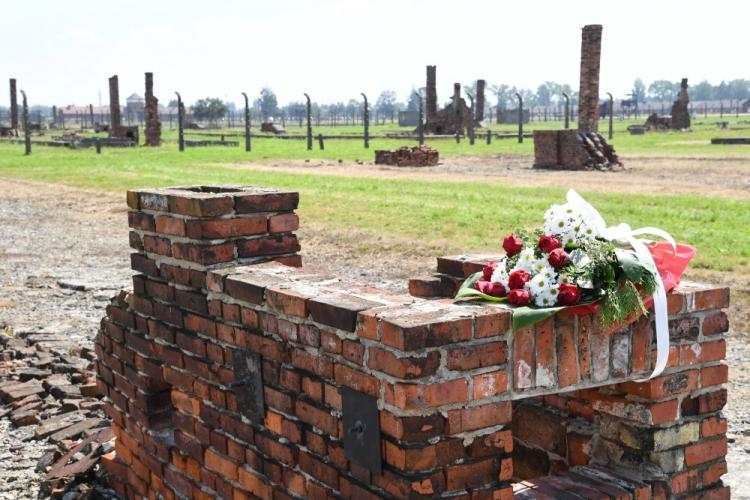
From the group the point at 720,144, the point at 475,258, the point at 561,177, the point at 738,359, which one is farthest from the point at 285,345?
the point at 720,144

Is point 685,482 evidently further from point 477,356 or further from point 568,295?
point 477,356

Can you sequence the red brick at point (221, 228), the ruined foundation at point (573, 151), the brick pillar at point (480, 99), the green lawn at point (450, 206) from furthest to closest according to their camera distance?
1. the brick pillar at point (480, 99)
2. the ruined foundation at point (573, 151)
3. the green lawn at point (450, 206)
4. the red brick at point (221, 228)

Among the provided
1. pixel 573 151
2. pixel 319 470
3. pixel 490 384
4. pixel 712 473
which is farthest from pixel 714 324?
pixel 573 151

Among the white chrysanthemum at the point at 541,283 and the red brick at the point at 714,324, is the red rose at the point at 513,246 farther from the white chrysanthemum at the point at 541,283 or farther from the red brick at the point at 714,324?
the red brick at the point at 714,324

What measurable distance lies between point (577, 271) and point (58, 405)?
402 centimetres

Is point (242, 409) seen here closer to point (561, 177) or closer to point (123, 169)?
point (561, 177)

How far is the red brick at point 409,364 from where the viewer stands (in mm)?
2459

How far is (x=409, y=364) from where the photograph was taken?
2.46 metres

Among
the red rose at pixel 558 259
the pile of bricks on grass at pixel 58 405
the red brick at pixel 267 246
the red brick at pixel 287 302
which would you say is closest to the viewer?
the red rose at pixel 558 259

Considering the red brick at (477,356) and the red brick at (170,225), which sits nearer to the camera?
the red brick at (477,356)

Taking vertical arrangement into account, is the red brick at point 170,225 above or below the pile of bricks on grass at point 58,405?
above

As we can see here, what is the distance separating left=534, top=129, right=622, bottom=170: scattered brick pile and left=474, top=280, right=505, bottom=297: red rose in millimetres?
23301

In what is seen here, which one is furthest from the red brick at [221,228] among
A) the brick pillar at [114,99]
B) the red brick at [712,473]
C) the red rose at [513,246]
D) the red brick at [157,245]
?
the brick pillar at [114,99]

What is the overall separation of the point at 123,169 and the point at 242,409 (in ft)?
78.8
